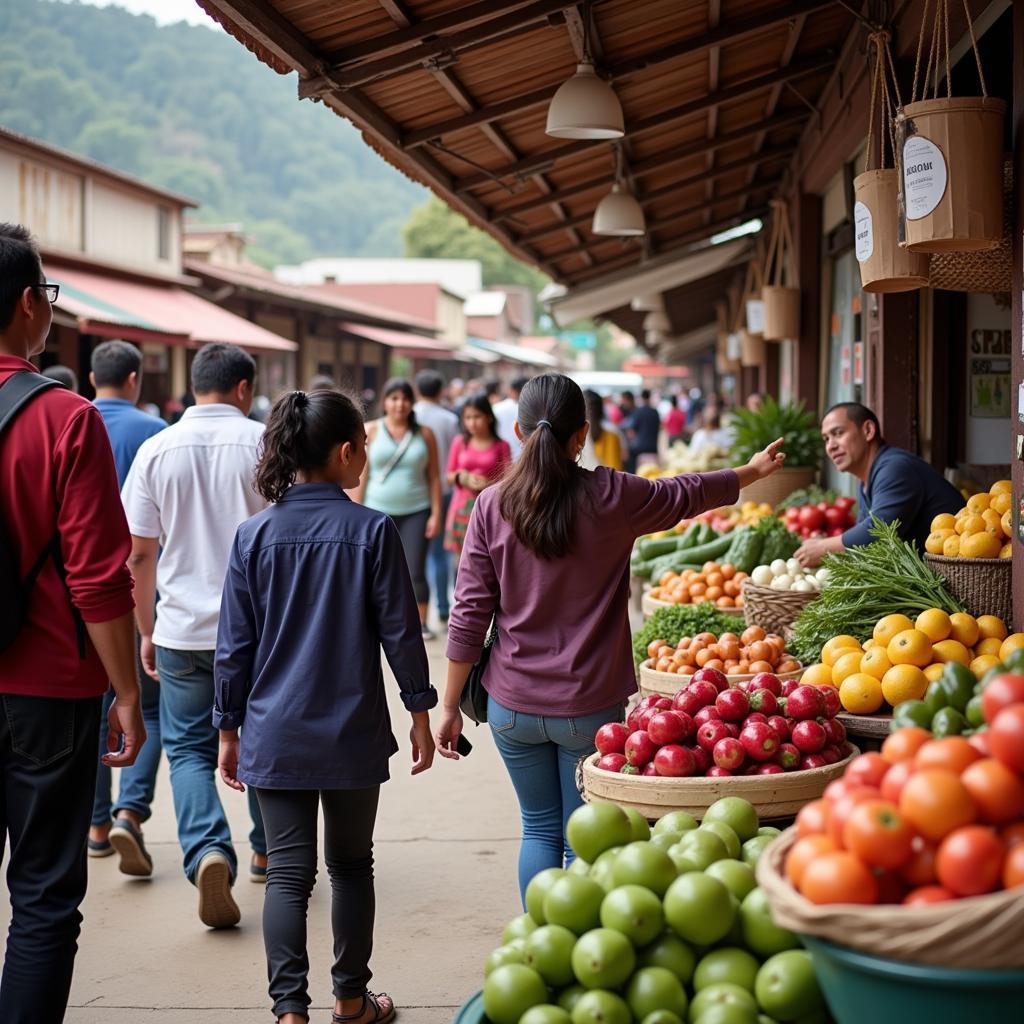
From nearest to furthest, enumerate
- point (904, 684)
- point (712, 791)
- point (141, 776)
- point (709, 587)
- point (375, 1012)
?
point (712, 791), point (375, 1012), point (904, 684), point (141, 776), point (709, 587)

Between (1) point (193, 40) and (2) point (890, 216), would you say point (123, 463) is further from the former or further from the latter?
(1) point (193, 40)

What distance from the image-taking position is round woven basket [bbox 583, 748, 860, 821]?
3.46 meters

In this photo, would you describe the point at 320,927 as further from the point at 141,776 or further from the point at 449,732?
the point at 449,732

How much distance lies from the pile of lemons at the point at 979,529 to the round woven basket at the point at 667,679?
68 cm

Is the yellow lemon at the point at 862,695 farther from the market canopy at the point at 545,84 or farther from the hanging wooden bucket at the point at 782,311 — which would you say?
the hanging wooden bucket at the point at 782,311

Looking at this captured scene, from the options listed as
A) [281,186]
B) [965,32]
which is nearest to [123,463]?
[965,32]

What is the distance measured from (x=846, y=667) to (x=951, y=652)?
32 centimetres

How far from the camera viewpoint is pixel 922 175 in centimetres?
390

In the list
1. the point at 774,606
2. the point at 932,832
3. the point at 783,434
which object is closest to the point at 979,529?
the point at 774,606

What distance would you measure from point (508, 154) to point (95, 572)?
6140mm

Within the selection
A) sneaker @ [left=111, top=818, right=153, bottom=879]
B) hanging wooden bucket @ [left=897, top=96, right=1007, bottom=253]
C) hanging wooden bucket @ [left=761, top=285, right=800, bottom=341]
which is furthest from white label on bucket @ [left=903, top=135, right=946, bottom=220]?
hanging wooden bucket @ [left=761, top=285, right=800, bottom=341]

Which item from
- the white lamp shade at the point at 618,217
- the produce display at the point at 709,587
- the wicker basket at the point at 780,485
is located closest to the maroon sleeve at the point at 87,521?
the produce display at the point at 709,587

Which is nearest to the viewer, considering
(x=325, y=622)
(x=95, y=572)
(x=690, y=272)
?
(x=95, y=572)

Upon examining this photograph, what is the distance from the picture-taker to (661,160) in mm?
9977
